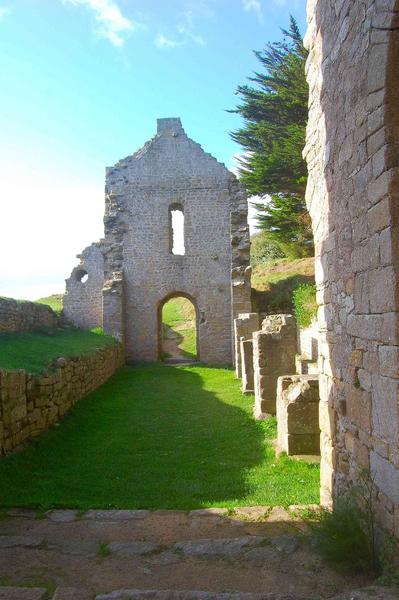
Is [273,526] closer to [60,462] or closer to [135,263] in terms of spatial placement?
[60,462]

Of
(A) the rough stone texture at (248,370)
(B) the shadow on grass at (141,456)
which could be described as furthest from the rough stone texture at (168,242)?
(B) the shadow on grass at (141,456)

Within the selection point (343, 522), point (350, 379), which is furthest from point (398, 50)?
point (343, 522)

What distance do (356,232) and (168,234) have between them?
16.2 metres

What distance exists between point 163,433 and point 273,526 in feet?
13.3

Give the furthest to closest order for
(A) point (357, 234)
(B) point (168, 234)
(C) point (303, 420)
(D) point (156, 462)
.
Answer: (B) point (168, 234), (D) point (156, 462), (C) point (303, 420), (A) point (357, 234)

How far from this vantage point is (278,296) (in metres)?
19.3

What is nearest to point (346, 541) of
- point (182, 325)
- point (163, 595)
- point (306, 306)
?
point (163, 595)

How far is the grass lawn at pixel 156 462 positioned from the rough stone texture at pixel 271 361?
43cm

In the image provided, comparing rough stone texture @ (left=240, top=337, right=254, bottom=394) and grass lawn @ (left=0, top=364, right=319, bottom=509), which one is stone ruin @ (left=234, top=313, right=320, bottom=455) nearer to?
rough stone texture @ (left=240, top=337, right=254, bottom=394)

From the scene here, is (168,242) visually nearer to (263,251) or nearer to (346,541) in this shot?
(263,251)

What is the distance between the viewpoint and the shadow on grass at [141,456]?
529cm

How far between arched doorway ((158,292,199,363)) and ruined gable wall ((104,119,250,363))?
2.00 ft

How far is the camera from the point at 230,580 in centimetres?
327

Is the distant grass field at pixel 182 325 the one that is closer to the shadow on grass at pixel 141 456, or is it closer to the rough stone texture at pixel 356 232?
the shadow on grass at pixel 141 456
